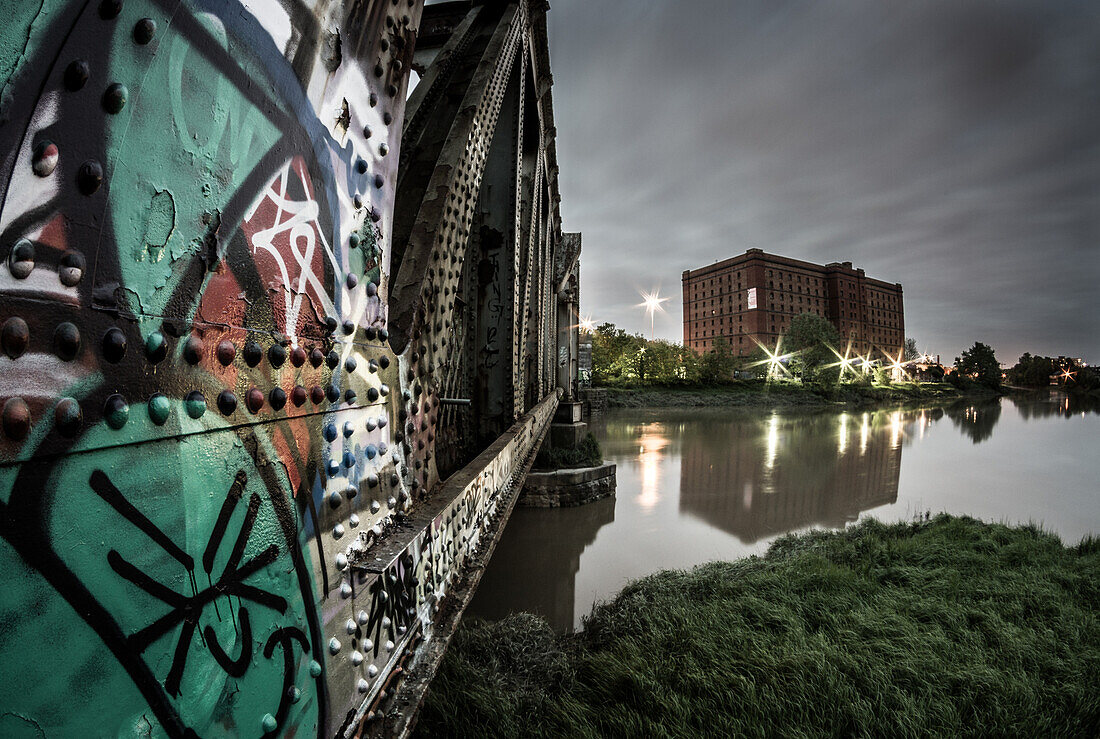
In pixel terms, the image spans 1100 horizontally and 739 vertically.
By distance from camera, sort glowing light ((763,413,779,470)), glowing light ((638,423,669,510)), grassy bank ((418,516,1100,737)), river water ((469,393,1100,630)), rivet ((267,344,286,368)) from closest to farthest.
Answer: rivet ((267,344,286,368)), grassy bank ((418,516,1100,737)), river water ((469,393,1100,630)), glowing light ((638,423,669,510)), glowing light ((763,413,779,470))

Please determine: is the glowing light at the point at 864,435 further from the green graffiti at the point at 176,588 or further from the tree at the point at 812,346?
the tree at the point at 812,346

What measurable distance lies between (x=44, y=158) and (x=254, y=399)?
61 cm

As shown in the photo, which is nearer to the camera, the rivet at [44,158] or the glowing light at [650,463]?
the rivet at [44,158]

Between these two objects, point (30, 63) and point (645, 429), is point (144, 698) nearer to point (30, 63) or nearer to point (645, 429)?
point (30, 63)

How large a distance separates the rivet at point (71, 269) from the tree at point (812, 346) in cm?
7350

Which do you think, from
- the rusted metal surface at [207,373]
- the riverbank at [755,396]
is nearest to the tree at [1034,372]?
the riverbank at [755,396]

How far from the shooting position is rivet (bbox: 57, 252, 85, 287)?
0.80m

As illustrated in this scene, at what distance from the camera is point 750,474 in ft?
57.9

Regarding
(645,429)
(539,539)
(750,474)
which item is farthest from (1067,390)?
(539,539)

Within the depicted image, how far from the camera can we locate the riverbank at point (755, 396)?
166ft

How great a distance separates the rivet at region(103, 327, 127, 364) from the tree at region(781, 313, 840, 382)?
241 feet

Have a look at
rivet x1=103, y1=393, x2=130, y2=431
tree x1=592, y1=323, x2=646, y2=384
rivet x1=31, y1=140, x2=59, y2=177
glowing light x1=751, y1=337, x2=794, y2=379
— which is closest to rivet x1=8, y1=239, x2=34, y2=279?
rivet x1=31, y1=140, x2=59, y2=177

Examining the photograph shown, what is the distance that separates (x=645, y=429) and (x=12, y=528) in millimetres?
31335

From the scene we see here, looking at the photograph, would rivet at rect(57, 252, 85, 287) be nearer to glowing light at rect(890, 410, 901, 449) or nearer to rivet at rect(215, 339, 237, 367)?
rivet at rect(215, 339, 237, 367)
